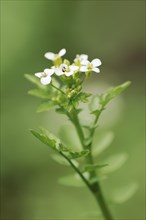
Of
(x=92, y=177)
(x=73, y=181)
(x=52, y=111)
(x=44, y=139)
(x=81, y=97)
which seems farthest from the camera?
(x=52, y=111)

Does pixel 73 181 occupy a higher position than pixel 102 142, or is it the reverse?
pixel 102 142

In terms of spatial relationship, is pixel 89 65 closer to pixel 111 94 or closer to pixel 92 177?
pixel 111 94

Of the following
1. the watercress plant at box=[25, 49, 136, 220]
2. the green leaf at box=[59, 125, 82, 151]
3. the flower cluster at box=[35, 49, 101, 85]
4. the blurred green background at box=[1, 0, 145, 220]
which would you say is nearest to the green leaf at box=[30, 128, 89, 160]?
the watercress plant at box=[25, 49, 136, 220]

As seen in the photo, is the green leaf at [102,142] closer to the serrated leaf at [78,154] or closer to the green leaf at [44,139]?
the serrated leaf at [78,154]

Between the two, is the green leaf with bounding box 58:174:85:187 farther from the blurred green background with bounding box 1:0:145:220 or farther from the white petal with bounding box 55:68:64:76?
the blurred green background with bounding box 1:0:145:220

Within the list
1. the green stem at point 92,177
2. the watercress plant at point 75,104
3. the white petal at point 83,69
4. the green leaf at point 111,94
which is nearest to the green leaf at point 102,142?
the watercress plant at point 75,104

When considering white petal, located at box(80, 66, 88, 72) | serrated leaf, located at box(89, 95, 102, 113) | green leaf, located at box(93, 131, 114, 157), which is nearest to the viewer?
white petal, located at box(80, 66, 88, 72)

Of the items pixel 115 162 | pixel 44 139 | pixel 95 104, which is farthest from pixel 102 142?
pixel 44 139

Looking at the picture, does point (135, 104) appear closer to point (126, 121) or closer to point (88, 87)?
point (126, 121)
